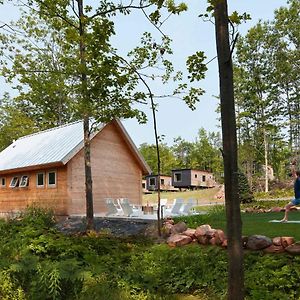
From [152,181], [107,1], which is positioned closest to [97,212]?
[107,1]

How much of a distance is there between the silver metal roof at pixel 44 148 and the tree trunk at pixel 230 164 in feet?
46.0

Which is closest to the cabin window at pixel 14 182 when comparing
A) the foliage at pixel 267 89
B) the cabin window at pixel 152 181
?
the foliage at pixel 267 89

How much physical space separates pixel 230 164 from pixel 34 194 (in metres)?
17.6

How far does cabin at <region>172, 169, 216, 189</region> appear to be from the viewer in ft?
145

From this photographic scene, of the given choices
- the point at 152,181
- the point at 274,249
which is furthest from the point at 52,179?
the point at 152,181

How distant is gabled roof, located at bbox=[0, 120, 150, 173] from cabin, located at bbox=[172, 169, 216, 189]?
22.8 m

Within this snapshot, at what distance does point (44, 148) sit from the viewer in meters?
19.8

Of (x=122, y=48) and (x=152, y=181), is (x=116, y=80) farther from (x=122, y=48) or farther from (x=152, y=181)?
→ (x=152, y=181)

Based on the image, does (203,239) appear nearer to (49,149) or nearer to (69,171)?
(69,171)

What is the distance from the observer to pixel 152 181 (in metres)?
48.9

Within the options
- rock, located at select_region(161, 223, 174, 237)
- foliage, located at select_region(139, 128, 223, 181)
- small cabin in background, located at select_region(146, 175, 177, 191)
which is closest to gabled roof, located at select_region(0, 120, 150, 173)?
rock, located at select_region(161, 223, 174, 237)

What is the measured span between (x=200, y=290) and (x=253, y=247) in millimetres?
1727

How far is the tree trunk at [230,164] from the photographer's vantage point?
A: 3006 mm

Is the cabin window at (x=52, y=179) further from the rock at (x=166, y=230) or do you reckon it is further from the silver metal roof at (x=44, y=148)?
the rock at (x=166, y=230)
